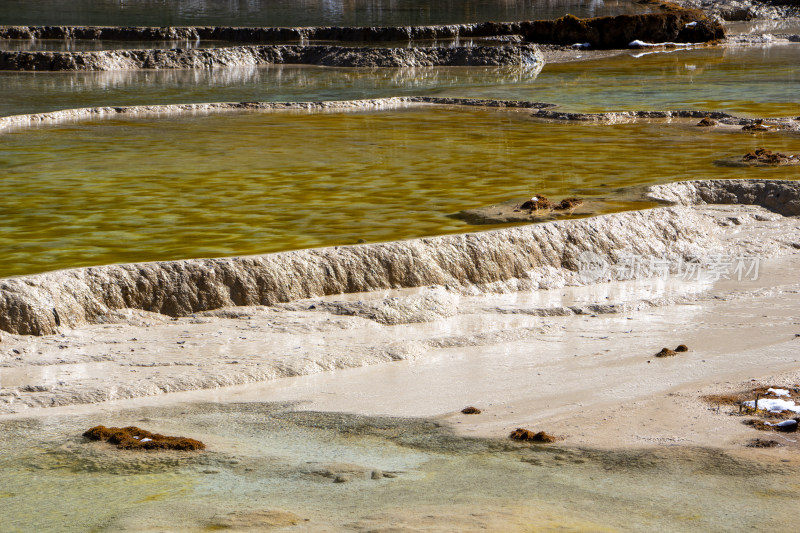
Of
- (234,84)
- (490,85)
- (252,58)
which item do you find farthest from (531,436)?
(252,58)

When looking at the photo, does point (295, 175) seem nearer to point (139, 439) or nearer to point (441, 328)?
point (441, 328)

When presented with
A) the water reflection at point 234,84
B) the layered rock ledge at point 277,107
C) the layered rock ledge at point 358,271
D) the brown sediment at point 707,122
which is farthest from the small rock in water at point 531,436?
the water reflection at point 234,84

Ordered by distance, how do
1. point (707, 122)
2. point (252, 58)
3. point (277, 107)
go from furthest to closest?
1. point (252, 58)
2. point (277, 107)
3. point (707, 122)

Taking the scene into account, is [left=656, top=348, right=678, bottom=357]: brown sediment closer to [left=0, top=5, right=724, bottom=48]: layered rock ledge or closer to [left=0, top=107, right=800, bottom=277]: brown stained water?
[left=0, top=107, right=800, bottom=277]: brown stained water

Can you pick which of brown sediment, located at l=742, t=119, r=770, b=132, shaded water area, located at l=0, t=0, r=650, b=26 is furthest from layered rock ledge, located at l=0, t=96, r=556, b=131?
shaded water area, located at l=0, t=0, r=650, b=26

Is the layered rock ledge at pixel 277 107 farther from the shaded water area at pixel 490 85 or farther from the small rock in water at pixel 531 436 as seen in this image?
the small rock in water at pixel 531 436

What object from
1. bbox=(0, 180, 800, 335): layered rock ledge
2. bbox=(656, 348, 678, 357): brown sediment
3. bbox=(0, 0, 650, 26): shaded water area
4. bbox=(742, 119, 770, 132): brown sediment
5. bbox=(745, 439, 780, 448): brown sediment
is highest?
bbox=(0, 0, 650, 26): shaded water area

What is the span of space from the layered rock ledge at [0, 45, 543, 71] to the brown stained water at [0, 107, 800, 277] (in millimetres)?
8707

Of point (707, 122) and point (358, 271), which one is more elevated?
point (707, 122)

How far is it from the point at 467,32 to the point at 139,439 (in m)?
23.5

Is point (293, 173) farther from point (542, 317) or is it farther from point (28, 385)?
point (28, 385)

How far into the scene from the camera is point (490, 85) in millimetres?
18109

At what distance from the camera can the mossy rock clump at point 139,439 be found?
170 inches

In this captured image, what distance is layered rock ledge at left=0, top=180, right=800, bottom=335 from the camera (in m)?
5.77
